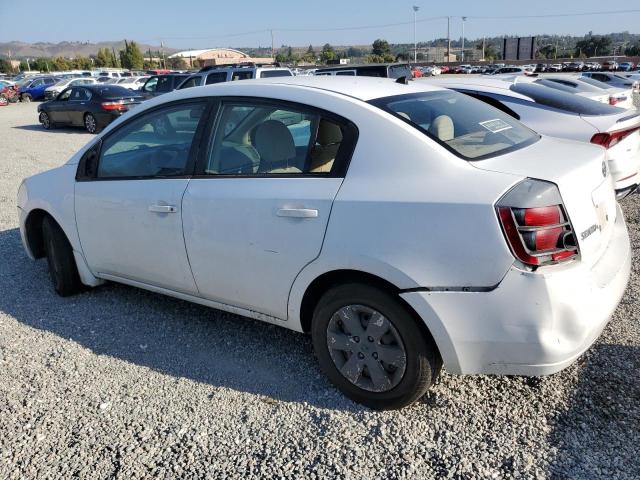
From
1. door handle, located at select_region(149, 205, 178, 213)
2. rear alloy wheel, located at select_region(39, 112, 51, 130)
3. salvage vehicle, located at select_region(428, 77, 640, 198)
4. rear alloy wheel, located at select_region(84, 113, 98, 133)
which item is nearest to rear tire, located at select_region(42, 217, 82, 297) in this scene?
door handle, located at select_region(149, 205, 178, 213)

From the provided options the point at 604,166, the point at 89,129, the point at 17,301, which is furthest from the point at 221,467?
the point at 89,129

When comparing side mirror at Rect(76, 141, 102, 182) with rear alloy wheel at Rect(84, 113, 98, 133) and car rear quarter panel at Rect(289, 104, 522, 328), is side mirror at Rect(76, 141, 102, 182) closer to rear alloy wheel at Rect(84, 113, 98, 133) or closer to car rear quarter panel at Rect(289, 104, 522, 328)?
car rear quarter panel at Rect(289, 104, 522, 328)

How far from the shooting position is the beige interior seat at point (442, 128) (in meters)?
2.90

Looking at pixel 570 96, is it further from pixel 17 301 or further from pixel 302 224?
pixel 17 301

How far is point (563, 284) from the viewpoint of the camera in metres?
2.43

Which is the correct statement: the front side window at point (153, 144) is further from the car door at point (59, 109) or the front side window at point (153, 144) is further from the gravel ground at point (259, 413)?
the car door at point (59, 109)

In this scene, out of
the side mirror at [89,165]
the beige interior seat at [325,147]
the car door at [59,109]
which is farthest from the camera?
the car door at [59,109]

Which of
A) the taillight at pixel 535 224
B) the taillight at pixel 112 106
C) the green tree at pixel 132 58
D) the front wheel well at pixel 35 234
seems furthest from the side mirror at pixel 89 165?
the green tree at pixel 132 58

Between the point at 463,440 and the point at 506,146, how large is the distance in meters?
1.55

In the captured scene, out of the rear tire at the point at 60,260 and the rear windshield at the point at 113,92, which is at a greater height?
the rear windshield at the point at 113,92

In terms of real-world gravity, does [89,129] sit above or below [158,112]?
below

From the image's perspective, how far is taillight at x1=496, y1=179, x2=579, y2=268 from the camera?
2404mm

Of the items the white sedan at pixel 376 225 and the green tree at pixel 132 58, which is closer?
the white sedan at pixel 376 225

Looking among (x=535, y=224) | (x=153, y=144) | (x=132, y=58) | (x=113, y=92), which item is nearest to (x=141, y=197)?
(x=153, y=144)
